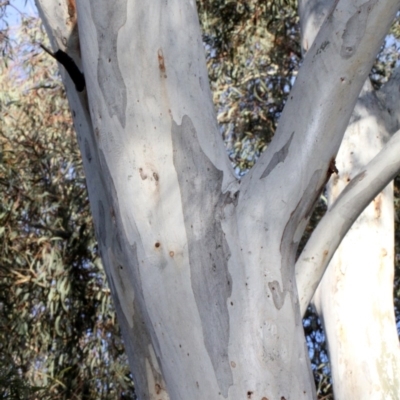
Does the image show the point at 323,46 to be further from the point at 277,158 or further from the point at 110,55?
the point at 110,55

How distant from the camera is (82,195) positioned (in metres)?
5.00

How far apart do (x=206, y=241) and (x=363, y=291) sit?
50.4 inches

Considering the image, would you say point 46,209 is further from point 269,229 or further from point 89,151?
point 269,229

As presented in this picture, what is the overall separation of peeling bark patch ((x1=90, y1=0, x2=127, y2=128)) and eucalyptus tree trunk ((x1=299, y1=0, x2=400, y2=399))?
128 cm

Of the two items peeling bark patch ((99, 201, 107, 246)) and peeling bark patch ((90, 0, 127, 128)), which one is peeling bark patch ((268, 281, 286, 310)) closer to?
peeling bark patch ((90, 0, 127, 128))

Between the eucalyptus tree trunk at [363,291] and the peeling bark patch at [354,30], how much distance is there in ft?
4.06

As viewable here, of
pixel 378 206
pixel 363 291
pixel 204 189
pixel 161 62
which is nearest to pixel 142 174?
pixel 204 189

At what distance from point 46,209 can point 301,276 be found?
378 cm

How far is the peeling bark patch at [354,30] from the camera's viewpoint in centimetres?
143

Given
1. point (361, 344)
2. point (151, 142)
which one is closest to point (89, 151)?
point (151, 142)

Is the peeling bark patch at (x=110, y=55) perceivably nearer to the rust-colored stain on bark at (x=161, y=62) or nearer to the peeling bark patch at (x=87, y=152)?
the rust-colored stain on bark at (x=161, y=62)

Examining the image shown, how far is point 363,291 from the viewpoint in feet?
8.25

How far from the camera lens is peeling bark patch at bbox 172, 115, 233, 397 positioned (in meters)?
1.31

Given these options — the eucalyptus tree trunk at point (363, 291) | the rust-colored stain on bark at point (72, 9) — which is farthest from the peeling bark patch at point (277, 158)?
the eucalyptus tree trunk at point (363, 291)
